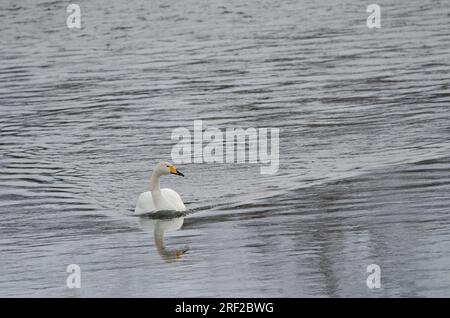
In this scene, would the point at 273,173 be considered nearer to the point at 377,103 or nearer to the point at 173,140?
the point at 173,140

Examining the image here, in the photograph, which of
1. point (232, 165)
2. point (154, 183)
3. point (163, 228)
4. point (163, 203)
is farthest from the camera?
point (232, 165)

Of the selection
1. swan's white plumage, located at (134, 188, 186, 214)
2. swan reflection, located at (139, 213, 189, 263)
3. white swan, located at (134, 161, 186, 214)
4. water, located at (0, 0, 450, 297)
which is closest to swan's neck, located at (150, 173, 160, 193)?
white swan, located at (134, 161, 186, 214)

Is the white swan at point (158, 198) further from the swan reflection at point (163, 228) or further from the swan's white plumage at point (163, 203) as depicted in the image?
the swan reflection at point (163, 228)

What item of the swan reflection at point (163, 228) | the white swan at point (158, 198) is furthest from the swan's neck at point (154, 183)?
the swan reflection at point (163, 228)

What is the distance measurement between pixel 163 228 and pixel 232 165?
343cm

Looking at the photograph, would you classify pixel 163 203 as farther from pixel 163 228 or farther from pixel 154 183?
pixel 163 228

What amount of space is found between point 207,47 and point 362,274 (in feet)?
56.8

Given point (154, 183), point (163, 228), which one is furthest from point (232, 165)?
point (163, 228)

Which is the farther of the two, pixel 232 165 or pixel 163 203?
pixel 232 165

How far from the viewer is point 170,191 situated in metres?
16.1

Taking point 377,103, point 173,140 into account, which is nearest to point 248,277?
point 173,140

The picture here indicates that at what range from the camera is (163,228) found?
49.9ft

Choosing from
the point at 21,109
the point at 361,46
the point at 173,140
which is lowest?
the point at 173,140
